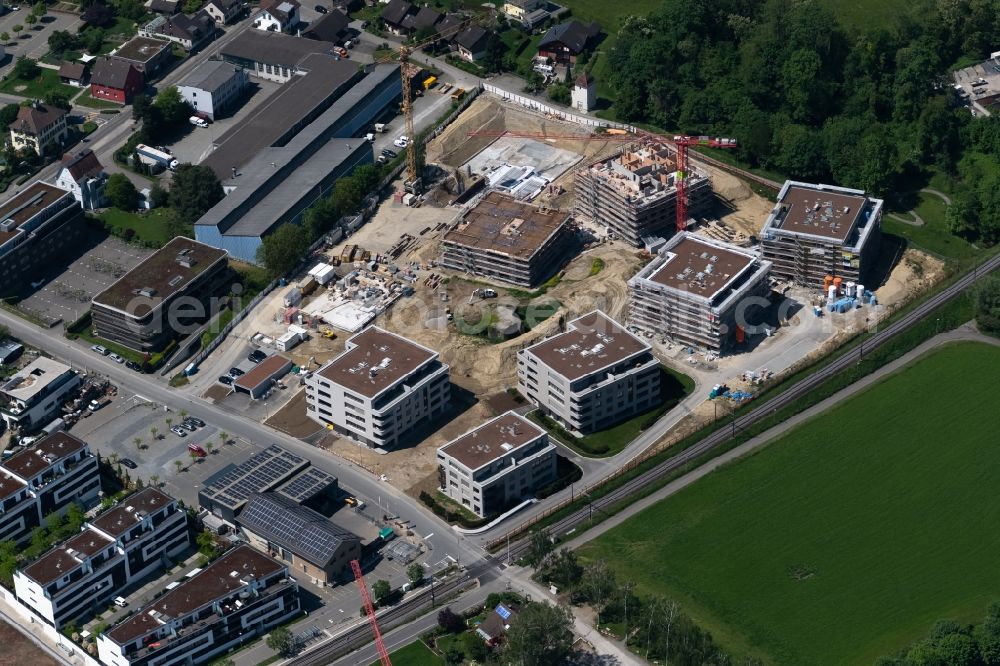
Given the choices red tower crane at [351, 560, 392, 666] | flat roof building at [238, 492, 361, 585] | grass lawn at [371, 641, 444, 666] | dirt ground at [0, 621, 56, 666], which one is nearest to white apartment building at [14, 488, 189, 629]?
dirt ground at [0, 621, 56, 666]

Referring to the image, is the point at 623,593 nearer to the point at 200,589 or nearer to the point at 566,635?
the point at 566,635

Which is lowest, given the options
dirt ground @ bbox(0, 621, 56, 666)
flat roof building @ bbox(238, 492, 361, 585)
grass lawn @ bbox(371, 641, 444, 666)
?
dirt ground @ bbox(0, 621, 56, 666)

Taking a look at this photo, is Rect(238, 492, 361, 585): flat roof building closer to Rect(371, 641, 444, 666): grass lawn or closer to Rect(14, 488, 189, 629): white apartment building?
Rect(14, 488, 189, 629): white apartment building

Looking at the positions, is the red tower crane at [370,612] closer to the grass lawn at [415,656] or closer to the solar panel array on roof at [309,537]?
the grass lawn at [415,656]

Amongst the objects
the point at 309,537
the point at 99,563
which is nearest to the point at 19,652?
the point at 99,563

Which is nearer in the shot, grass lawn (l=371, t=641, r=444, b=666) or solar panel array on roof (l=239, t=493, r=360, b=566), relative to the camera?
grass lawn (l=371, t=641, r=444, b=666)

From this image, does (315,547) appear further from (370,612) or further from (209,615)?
(209,615)

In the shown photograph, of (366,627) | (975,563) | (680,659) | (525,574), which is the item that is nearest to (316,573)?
(366,627)
